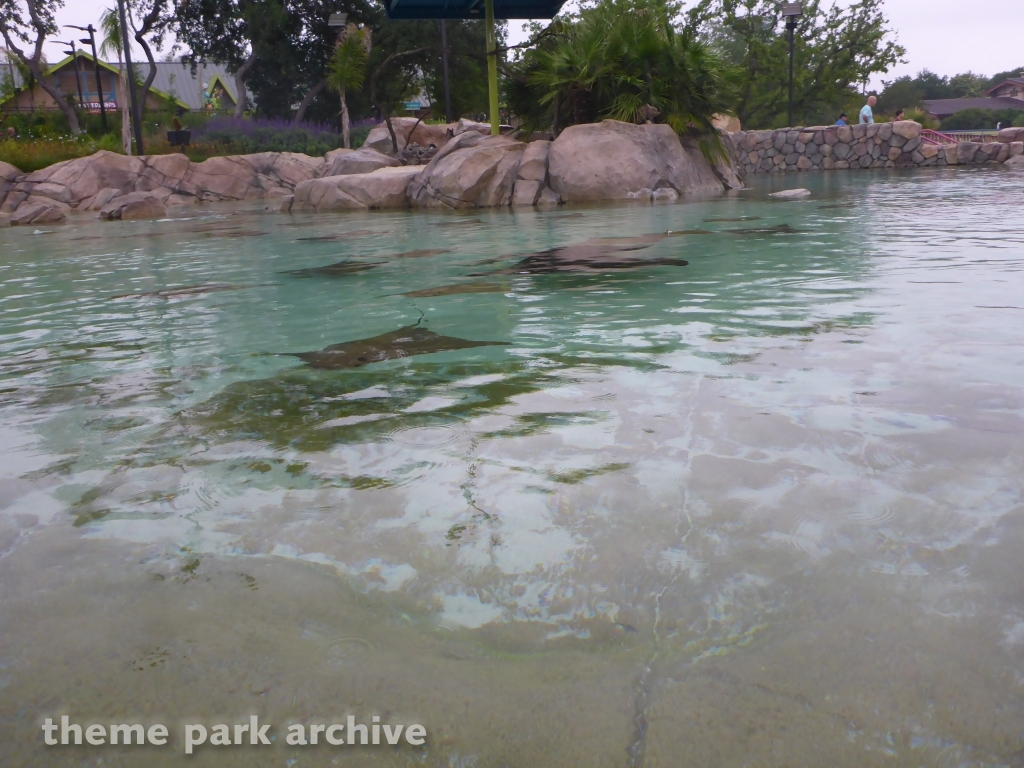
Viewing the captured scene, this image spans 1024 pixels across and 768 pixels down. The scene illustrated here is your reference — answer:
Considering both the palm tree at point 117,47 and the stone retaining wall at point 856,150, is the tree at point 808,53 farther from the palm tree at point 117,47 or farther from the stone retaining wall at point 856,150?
the palm tree at point 117,47

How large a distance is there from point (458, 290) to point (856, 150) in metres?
21.9

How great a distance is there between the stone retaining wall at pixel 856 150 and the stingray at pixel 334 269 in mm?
17265

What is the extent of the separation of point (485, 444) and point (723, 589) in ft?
3.22

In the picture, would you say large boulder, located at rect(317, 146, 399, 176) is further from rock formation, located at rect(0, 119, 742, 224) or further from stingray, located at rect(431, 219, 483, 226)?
stingray, located at rect(431, 219, 483, 226)

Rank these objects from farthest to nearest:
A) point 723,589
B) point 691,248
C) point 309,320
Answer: point 691,248 < point 309,320 < point 723,589

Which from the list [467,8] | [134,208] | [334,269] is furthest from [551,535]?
[467,8]

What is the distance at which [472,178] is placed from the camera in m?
13.4

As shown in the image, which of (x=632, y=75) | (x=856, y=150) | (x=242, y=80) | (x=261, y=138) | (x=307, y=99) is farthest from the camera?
(x=307, y=99)

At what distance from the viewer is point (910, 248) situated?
20.6ft

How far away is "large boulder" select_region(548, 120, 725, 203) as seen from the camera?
1277 centimetres

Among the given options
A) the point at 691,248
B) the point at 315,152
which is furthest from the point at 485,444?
the point at 315,152

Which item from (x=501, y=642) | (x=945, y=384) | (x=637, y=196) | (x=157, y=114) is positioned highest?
(x=157, y=114)

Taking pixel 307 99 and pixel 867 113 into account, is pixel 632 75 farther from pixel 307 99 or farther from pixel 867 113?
pixel 307 99

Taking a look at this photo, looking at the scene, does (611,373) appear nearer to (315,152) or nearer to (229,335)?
(229,335)
